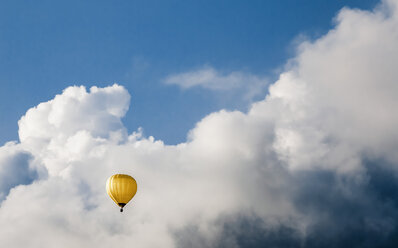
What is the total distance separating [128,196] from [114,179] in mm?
4602

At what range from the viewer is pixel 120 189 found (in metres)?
97.1

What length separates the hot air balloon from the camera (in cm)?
9694

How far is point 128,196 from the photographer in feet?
321

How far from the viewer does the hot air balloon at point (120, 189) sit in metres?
96.9

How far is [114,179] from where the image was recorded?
322 feet
